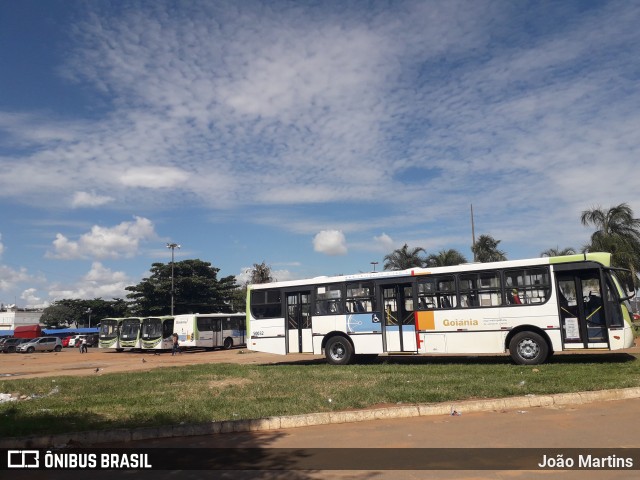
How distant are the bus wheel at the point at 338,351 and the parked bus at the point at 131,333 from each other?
25.8m

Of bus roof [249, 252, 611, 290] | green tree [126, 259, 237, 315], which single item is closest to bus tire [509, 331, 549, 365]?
bus roof [249, 252, 611, 290]

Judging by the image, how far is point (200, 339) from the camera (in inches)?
1451

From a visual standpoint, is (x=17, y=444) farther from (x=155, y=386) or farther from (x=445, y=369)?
(x=445, y=369)

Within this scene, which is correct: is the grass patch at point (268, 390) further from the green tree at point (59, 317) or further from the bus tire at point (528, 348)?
the green tree at point (59, 317)

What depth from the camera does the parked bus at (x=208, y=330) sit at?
36.6 m

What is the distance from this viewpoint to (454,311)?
52.1 feet

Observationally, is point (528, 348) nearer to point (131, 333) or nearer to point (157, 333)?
point (157, 333)

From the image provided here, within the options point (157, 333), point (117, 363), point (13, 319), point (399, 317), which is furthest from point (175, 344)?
point (13, 319)

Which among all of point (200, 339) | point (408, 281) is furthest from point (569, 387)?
point (200, 339)

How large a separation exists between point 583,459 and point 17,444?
748 centimetres

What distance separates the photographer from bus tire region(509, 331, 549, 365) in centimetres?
1450

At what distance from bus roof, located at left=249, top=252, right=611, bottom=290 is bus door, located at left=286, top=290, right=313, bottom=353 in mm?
524

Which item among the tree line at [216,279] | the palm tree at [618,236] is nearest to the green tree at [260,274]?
the tree line at [216,279]

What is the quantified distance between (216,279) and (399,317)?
5806 cm
